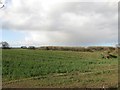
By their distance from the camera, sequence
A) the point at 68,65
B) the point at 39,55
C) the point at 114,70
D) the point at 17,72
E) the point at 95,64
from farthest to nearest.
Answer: the point at 39,55, the point at 95,64, the point at 68,65, the point at 114,70, the point at 17,72

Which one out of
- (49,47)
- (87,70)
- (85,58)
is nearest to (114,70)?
(87,70)

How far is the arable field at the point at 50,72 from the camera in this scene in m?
26.1

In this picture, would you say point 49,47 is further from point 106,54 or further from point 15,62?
point 15,62

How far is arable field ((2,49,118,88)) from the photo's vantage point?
26062 mm

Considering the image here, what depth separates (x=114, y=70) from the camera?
1353 inches

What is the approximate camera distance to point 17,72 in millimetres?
31203

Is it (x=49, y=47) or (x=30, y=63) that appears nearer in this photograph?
(x=30, y=63)

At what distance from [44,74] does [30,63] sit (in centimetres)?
486

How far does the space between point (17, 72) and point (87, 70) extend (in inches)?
292

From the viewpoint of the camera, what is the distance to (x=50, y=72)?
32.7 metres

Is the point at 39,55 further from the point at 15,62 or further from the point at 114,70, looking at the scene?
the point at 114,70

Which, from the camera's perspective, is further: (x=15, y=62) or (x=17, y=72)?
(x=15, y=62)

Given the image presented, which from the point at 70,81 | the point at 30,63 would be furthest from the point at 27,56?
the point at 70,81

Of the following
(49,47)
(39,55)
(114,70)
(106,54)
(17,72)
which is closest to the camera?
(17,72)
